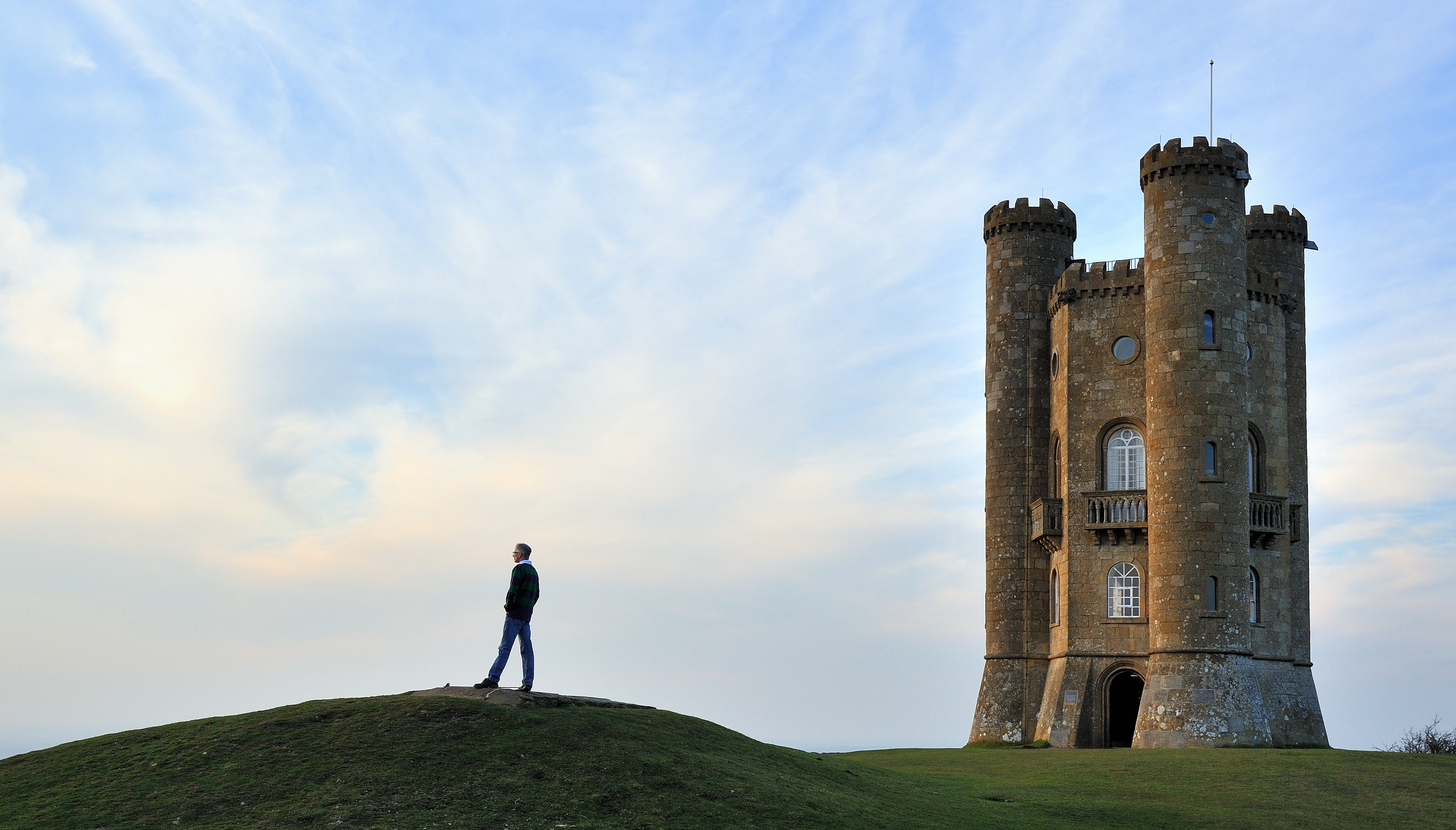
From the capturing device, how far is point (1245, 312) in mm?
→ 48000

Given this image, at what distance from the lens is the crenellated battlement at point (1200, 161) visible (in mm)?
47781

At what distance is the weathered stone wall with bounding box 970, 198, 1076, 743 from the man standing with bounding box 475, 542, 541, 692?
31.3 metres

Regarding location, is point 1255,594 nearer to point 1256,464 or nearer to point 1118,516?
point 1256,464

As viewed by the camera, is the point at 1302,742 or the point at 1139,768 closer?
the point at 1139,768

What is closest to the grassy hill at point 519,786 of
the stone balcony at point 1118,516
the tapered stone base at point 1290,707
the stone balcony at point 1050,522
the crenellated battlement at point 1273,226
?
the tapered stone base at point 1290,707

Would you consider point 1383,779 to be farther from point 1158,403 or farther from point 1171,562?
point 1158,403

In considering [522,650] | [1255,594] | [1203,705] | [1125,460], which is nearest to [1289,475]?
[1255,594]

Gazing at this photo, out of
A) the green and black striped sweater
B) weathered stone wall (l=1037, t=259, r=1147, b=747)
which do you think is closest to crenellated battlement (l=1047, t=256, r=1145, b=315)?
weathered stone wall (l=1037, t=259, r=1147, b=747)

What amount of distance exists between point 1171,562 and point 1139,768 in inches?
473

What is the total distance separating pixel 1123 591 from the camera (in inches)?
1898

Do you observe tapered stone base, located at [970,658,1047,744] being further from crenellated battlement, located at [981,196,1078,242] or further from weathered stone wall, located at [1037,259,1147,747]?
crenellated battlement, located at [981,196,1078,242]

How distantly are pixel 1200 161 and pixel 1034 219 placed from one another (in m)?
8.68

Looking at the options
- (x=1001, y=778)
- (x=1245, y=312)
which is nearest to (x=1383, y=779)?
(x=1001, y=778)

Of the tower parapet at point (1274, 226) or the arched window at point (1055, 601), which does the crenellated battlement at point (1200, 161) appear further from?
the arched window at point (1055, 601)
